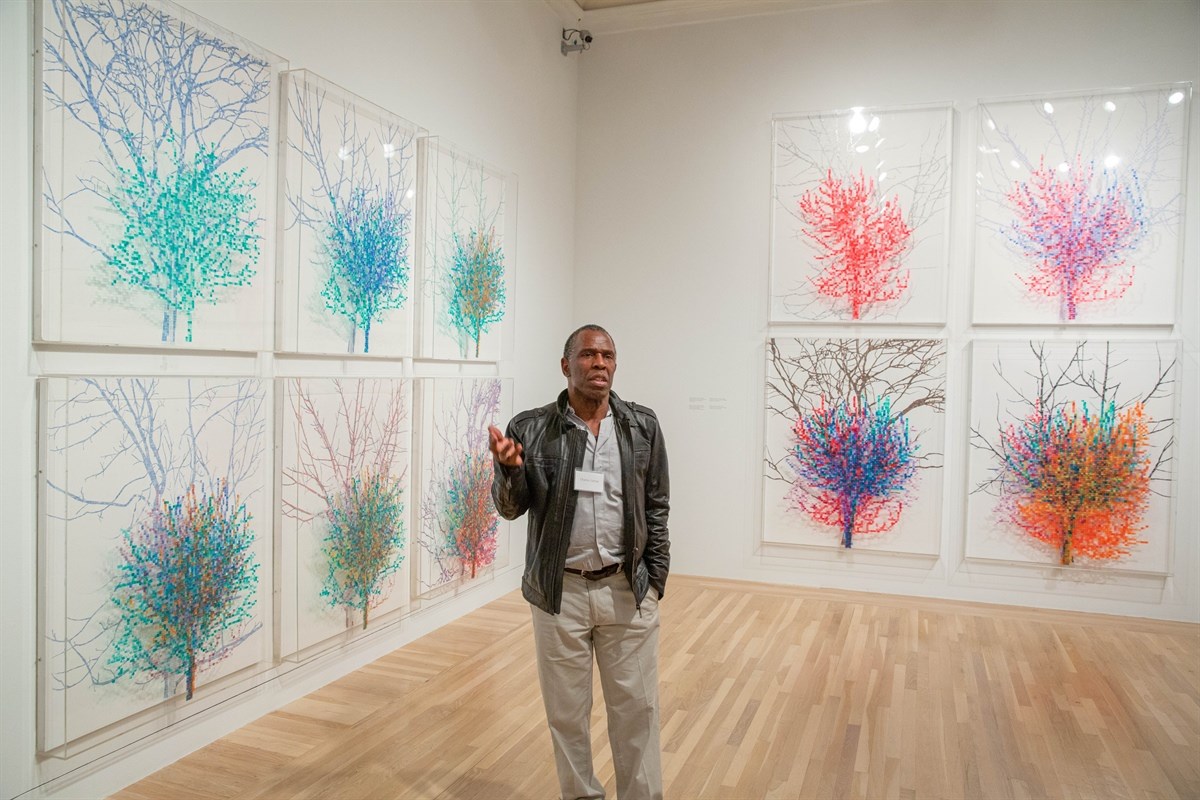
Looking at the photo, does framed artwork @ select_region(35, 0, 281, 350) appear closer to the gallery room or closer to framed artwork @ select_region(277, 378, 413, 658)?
the gallery room

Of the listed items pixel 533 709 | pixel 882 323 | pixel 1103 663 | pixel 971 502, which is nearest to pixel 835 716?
pixel 533 709

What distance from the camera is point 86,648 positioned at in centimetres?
323

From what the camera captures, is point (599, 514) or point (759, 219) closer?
point (599, 514)

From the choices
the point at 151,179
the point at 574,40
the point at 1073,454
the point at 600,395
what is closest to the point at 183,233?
the point at 151,179

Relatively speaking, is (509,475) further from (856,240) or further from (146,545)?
(856,240)

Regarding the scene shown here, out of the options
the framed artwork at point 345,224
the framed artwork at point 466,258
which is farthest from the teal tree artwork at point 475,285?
the framed artwork at point 345,224

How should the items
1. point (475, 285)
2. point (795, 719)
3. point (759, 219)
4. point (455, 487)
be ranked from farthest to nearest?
point (759, 219) → point (475, 285) → point (455, 487) → point (795, 719)

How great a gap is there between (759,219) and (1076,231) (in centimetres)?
238

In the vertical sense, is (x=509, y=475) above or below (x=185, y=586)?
above

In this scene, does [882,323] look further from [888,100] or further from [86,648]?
[86,648]

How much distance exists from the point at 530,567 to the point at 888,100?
18.3ft

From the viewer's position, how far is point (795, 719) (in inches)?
168

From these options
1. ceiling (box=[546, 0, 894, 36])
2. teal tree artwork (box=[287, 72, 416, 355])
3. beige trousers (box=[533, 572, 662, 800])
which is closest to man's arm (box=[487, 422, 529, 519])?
beige trousers (box=[533, 572, 662, 800])

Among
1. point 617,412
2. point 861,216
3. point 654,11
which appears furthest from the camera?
point 654,11
